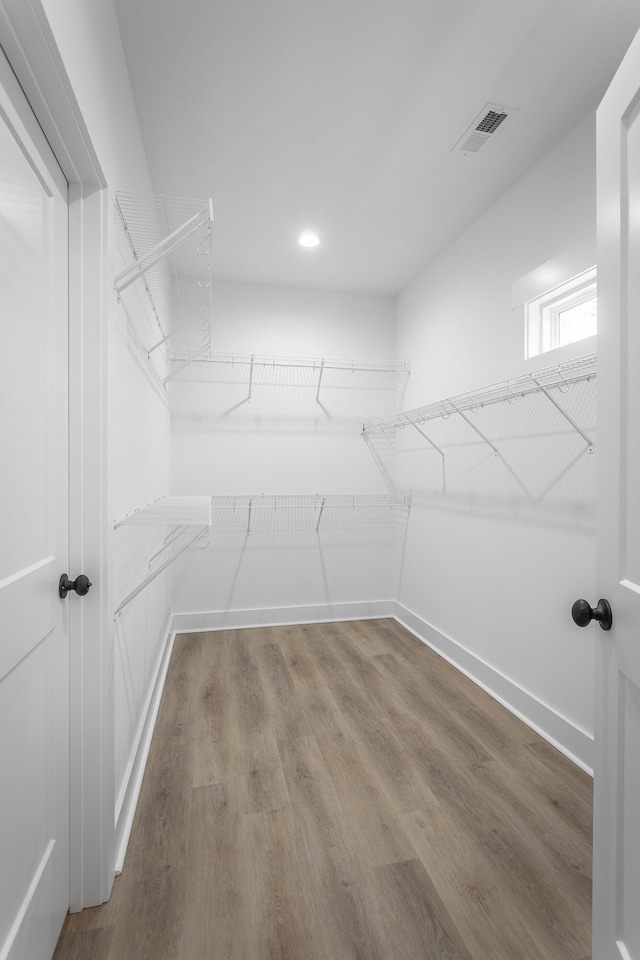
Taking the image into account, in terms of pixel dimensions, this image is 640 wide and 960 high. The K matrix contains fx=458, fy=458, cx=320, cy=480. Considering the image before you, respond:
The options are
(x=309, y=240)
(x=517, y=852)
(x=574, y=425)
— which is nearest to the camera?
(x=517, y=852)

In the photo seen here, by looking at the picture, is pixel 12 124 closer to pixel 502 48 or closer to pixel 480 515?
pixel 502 48

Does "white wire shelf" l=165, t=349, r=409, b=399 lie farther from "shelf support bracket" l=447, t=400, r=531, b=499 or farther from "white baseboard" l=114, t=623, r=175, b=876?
"white baseboard" l=114, t=623, r=175, b=876

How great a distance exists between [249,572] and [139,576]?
1678mm

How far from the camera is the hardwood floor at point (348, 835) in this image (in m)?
1.14

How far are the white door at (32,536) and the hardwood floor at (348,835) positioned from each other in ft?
1.07

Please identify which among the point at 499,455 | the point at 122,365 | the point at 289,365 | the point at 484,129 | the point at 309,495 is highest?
the point at 484,129

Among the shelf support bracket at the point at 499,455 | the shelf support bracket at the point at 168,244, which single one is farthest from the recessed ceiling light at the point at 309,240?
the shelf support bracket at the point at 168,244

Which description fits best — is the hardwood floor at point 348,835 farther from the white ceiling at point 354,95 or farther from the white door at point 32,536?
the white ceiling at point 354,95

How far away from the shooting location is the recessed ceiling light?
2.81 metres

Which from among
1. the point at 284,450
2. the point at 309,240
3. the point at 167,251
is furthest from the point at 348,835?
the point at 309,240

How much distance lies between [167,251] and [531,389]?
152 centimetres

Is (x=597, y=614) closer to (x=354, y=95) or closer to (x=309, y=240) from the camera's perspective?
(x=354, y=95)

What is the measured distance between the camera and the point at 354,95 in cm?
177

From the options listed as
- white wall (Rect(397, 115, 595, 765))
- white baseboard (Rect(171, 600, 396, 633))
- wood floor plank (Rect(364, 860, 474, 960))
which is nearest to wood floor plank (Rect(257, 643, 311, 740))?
white baseboard (Rect(171, 600, 396, 633))
